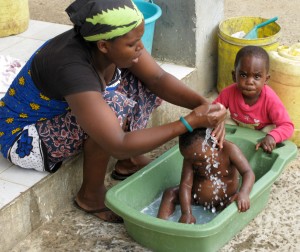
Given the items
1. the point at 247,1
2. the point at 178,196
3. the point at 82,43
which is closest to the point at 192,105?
the point at 178,196

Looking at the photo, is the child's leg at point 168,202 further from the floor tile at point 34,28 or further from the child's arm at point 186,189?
the floor tile at point 34,28

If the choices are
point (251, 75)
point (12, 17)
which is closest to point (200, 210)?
point (251, 75)

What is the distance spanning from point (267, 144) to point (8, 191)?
54.7 inches

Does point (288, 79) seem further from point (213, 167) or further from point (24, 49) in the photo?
point (24, 49)

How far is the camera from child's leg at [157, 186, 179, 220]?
10.1 ft

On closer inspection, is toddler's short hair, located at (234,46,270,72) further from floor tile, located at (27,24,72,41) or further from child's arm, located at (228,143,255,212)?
floor tile, located at (27,24,72,41)

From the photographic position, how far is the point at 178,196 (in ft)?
10.4

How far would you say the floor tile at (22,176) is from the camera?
9.99ft

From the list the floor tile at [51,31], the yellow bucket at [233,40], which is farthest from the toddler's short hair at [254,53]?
the floor tile at [51,31]

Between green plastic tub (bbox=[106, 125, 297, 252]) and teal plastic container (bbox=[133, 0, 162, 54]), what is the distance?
0.82 meters

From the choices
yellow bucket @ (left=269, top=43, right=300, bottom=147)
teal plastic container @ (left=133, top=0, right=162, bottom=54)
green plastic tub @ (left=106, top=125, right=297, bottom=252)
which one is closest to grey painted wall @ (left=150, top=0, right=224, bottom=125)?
teal plastic container @ (left=133, top=0, right=162, bottom=54)

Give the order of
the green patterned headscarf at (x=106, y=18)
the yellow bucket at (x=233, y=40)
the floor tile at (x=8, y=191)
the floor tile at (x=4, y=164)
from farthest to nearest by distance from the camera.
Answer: the yellow bucket at (x=233, y=40)
the floor tile at (x=4, y=164)
the floor tile at (x=8, y=191)
the green patterned headscarf at (x=106, y=18)

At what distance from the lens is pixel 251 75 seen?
3.47 m

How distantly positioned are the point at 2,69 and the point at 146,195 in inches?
54.1
